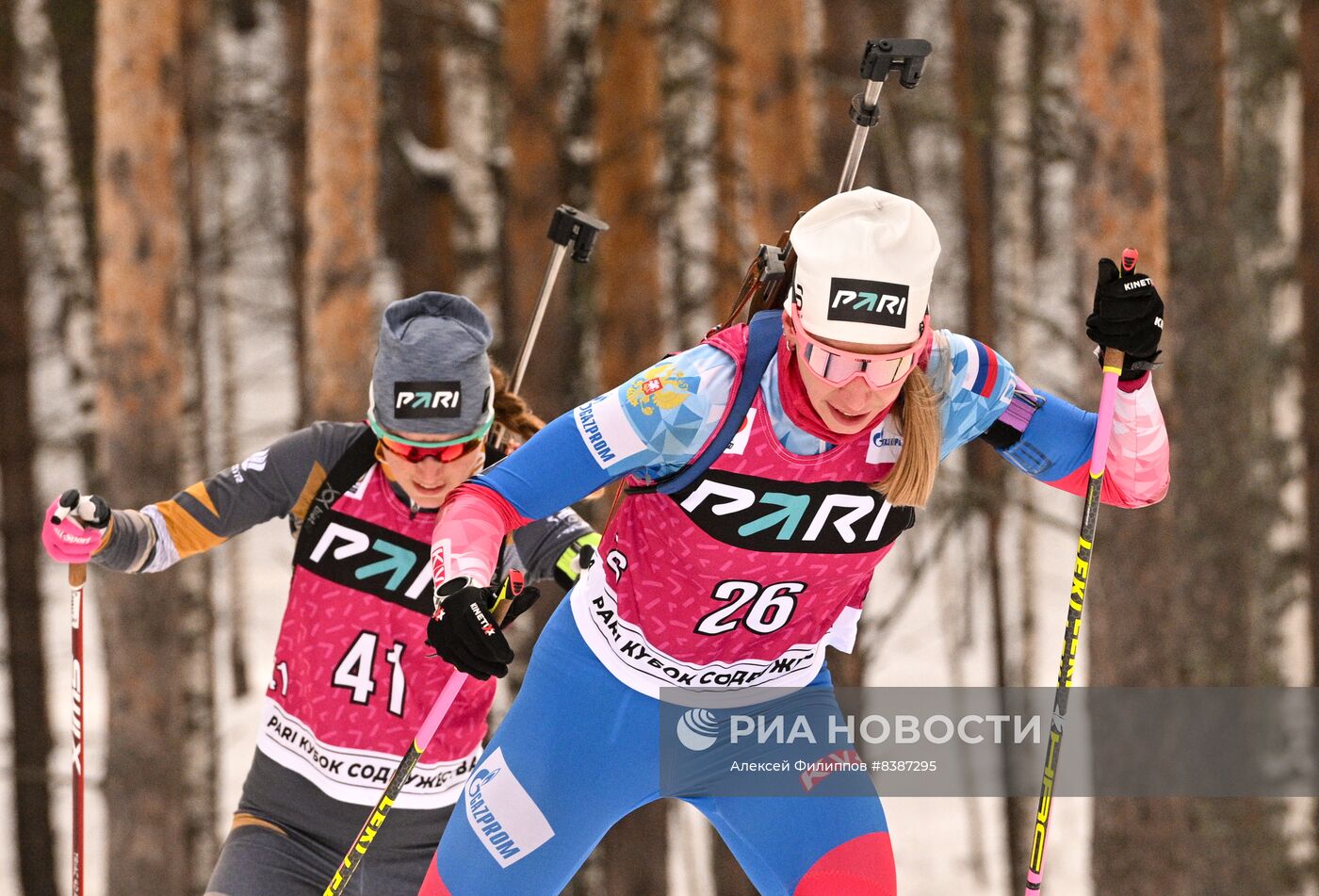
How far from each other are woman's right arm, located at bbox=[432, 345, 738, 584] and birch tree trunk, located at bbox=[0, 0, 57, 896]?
836 centimetres

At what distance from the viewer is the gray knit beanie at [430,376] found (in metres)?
3.52

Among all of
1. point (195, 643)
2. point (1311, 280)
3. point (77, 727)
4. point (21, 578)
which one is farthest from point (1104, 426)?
point (21, 578)

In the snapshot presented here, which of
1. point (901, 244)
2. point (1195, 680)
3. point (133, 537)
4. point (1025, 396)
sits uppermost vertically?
point (901, 244)

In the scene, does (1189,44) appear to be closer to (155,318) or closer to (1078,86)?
(1078,86)

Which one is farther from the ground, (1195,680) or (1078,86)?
(1078,86)

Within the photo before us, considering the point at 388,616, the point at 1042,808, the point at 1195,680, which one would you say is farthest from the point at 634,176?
the point at 1042,808

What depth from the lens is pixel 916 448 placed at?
299cm

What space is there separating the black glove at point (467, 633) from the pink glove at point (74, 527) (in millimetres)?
1106

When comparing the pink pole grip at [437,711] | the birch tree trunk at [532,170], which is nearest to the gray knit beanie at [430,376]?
the pink pole grip at [437,711]

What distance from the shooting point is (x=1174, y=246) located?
6945mm

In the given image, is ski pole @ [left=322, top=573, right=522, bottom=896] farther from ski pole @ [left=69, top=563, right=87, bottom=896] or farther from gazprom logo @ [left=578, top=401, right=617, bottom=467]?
ski pole @ [left=69, top=563, right=87, bottom=896]

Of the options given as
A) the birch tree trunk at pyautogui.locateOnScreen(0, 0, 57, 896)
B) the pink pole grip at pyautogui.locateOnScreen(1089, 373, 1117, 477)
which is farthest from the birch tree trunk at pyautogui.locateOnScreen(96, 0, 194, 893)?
the pink pole grip at pyautogui.locateOnScreen(1089, 373, 1117, 477)

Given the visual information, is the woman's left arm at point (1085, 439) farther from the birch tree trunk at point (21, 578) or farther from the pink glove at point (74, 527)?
the birch tree trunk at point (21, 578)

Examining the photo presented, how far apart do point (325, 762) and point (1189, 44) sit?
5.63 meters
